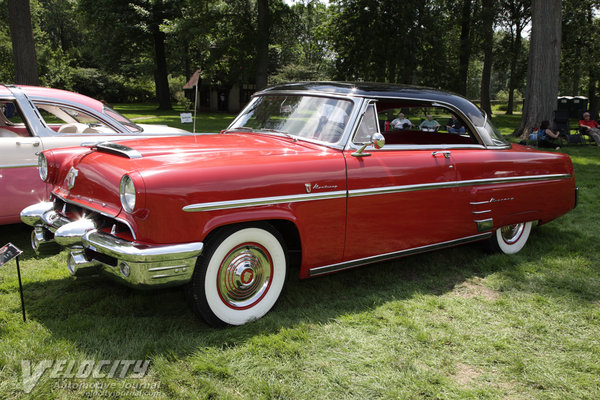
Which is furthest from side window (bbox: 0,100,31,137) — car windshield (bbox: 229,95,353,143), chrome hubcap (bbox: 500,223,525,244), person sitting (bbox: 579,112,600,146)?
person sitting (bbox: 579,112,600,146)

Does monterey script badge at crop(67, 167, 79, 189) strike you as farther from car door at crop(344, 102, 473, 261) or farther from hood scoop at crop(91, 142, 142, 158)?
car door at crop(344, 102, 473, 261)

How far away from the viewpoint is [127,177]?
9.48 ft

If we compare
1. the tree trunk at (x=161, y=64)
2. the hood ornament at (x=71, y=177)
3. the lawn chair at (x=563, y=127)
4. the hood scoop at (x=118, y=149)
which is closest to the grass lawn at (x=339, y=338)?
the hood ornament at (x=71, y=177)

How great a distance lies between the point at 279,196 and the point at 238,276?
602mm

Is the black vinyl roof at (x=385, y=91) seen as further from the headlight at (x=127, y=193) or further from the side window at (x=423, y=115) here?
the headlight at (x=127, y=193)

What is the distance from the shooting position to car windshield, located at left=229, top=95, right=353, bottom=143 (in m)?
3.94

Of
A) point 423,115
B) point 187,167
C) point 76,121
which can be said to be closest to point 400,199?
point 423,115

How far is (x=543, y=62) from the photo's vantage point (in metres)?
14.6

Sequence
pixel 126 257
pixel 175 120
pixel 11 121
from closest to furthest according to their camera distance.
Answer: pixel 126 257, pixel 11 121, pixel 175 120

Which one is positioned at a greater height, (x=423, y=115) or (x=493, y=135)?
(x=423, y=115)

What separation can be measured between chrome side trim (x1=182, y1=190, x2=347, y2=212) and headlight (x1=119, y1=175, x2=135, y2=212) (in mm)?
308

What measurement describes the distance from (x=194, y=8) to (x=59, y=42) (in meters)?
43.2

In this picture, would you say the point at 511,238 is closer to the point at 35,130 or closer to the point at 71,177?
the point at 71,177

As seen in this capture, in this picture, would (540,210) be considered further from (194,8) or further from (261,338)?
(194,8)
